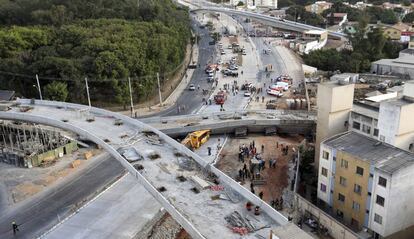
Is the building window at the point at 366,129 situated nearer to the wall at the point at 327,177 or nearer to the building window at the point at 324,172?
the wall at the point at 327,177

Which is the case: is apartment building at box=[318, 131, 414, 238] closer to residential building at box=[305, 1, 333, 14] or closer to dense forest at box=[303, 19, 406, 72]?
dense forest at box=[303, 19, 406, 72]

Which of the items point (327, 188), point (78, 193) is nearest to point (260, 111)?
point (327, 188)

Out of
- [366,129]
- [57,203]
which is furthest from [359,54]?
[57,203]

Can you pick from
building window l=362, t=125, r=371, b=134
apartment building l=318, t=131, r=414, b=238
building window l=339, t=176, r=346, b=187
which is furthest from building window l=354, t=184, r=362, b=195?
building window l=362, t=125, r=371, b=134

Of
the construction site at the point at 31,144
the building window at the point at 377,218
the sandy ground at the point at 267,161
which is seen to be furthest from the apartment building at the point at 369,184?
the construction site at the point at 31,144

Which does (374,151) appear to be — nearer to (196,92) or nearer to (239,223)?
(239,223)
